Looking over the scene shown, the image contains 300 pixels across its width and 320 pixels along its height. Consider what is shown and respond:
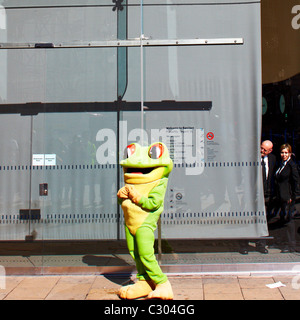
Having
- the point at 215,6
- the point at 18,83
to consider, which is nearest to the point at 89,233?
the point at 18,83

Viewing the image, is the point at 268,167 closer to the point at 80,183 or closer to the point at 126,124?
the point at 126,124

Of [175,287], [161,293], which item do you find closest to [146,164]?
[161,293]

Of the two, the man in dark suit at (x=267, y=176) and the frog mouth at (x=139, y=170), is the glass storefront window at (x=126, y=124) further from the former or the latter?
the frog mouth at (x=139, y=170)

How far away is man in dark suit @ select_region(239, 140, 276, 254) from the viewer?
6.17 metres

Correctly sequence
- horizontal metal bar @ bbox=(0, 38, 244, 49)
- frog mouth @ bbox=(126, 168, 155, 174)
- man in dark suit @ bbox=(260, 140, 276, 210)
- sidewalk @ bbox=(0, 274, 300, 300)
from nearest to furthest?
frog mouth @ bbox=(126, 168, 155, 174) → sidewalk @ bbox=(0, 274, 300, 300) → horizontal metal bar @ bbox=(0, 38, 244, 49) → man in dark suit @ bbox=(260, 140, 276, 210)

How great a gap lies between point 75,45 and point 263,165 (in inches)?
134

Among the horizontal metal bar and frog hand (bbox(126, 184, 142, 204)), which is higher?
the horizontal metal bar

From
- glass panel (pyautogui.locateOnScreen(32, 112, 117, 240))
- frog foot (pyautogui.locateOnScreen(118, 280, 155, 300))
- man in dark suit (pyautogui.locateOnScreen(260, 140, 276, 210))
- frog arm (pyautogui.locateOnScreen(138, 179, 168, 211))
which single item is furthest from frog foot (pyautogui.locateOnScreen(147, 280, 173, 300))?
man in dark suit (pyautogui.locateOnScreen(260, 140, 276, 210))

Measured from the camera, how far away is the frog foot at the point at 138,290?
4637mm

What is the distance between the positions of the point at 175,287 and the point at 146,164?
1.80 meters

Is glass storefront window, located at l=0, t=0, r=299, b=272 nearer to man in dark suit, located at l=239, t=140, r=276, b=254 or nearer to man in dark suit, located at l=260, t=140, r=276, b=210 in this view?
man in dark suit, located at l=239, t=140, r=276, b=254

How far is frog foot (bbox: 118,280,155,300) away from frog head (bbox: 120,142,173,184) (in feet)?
3.92

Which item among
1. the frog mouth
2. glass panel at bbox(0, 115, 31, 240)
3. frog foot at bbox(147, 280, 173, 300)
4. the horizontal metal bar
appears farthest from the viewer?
glass panel at bbox(0, 115, 31, 240)

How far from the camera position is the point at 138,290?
4656mm
